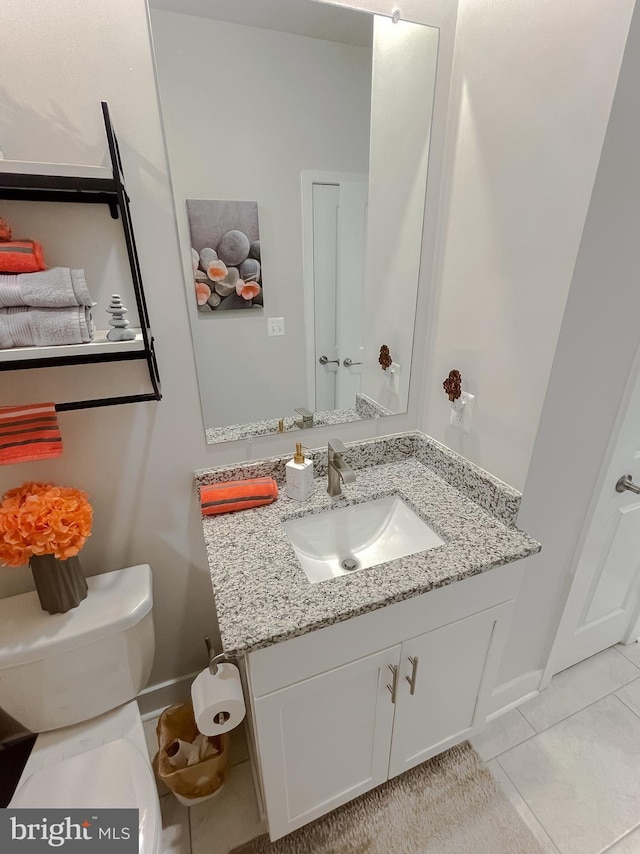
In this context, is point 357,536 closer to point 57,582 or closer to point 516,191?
point 57,582

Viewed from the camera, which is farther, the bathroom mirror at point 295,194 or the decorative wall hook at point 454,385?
the decorative wall hook at point 454,385

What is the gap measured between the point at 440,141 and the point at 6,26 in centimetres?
100

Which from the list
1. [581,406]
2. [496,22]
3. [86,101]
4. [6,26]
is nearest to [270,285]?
[86,101]

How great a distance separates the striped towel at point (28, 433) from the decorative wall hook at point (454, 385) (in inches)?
42.1

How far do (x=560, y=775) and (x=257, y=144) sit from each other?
2.19 metres

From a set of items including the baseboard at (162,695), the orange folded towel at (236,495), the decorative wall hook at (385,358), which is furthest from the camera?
the baseboard at (162,695)

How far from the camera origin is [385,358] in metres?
1.31

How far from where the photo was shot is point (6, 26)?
27.8 inches

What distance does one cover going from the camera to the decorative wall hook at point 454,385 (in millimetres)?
1134

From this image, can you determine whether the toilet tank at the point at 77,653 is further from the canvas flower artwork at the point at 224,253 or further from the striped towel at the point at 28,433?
the canvas flower artwork at the point at 224,253

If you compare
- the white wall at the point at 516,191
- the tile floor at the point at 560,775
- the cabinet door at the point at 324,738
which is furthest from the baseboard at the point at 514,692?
the white wall at the point at 516,191

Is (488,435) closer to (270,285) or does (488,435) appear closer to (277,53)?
(270,285)

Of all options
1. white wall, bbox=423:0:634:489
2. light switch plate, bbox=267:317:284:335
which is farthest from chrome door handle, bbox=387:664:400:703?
light switch plate, bbox=267:317:284:335

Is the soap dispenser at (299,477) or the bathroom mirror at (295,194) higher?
the bathroom mirror at (295,194)
